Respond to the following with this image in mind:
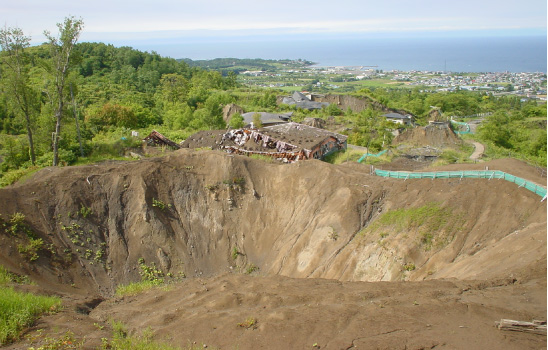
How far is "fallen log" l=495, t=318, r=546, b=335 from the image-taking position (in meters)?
10.4

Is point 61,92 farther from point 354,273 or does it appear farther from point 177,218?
point 354,273

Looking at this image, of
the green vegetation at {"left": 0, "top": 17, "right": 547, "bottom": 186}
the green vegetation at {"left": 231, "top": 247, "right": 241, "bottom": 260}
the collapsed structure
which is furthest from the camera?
the collapsed structure

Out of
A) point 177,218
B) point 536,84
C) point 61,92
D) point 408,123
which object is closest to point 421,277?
point 177,218

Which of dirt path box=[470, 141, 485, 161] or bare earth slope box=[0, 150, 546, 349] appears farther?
dirt path box=[470, 141, 485, 161]

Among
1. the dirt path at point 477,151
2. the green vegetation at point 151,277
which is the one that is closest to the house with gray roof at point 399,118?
the dirt path at point 477,151

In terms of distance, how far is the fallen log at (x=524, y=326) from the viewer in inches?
411

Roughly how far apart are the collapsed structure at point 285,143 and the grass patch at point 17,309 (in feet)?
77.0

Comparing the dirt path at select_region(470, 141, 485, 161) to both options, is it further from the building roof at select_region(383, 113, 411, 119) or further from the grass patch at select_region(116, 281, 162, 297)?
the grass patch at select_region(116, 281, 162, 297)

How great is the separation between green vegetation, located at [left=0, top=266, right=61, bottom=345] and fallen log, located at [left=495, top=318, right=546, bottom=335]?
13.2 metres

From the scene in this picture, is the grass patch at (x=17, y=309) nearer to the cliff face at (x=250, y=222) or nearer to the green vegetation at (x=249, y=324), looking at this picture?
the cliff face at (x=250, y=222)

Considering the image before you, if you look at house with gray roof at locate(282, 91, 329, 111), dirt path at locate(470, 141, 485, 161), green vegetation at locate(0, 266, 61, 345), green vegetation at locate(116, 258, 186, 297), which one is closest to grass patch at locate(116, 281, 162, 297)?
green vegetation at locate(116, 258, 186, 297)

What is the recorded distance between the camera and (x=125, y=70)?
6950cm

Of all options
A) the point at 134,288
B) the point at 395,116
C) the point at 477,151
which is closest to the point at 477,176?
the point at 134,288

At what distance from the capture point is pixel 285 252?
22.2m
